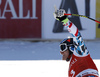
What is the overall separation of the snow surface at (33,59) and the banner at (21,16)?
21.5 inches

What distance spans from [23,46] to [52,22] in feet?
5.40

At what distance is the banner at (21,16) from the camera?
10.8m

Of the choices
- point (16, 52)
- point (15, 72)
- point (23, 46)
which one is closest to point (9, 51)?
point (16, 52)

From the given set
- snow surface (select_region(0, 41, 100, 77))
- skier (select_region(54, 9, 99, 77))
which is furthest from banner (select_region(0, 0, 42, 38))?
skier (select_region(54, 9, 99, 77))

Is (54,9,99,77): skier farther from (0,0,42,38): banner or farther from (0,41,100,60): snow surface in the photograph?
(0,0,42,38): banner

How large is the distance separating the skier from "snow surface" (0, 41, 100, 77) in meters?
2.71

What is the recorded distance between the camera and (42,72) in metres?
6.23

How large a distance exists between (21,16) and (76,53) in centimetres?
782

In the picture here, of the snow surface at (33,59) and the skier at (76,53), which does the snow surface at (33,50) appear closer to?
the snow surface at (33,59)

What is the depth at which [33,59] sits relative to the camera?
787 centimetres

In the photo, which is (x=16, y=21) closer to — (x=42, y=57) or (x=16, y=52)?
(x=16, y=52)

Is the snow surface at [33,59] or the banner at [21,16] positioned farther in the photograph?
the banner at [21,16]

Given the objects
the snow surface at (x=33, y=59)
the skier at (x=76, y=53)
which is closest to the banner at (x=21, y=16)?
the snow surface at (x=33, y=59)

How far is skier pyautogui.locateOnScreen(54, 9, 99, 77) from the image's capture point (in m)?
3.07
